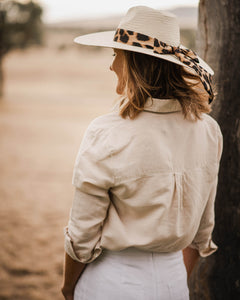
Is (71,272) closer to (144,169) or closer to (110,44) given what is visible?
(144,169)

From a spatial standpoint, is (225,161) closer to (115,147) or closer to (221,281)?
(221,281)

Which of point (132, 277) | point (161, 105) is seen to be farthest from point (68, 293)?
point (161, 105)

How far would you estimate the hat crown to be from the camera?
1271 mm

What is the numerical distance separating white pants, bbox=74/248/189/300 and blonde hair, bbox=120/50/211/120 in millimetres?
542

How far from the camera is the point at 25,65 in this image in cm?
3912

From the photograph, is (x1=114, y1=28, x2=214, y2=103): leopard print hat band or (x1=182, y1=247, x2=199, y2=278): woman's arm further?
(x1=182, y1=247, x2=199, y2=278): woman's arm

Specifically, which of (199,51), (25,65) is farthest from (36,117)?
(25,65)

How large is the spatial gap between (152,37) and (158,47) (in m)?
0.07

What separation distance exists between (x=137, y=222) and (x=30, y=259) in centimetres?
274

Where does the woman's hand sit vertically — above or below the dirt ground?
above

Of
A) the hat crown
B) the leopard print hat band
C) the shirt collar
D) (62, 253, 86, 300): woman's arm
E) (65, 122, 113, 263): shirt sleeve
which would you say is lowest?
(62, 253, 86, 300): woman's arm

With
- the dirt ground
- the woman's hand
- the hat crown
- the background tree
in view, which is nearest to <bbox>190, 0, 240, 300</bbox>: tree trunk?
the hat crown

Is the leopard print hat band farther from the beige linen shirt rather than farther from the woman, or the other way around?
the beige linen shirt

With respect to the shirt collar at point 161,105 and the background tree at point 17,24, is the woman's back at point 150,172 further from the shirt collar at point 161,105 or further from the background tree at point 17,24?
the background tree at point 17,24
